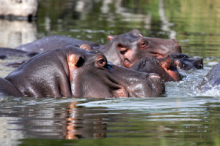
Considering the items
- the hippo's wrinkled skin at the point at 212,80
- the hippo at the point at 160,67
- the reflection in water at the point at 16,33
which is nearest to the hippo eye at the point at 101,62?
the hippo's wrinkled skin at the point at 212,80

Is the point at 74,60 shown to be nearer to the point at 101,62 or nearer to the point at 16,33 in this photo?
the point at 101,62

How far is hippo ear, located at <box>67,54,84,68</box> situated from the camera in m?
4.86

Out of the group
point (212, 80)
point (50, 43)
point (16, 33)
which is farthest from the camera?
point (16, 33)

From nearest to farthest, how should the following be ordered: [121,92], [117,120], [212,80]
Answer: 1. [117,120]
2. [121,92]
3. [212,80]

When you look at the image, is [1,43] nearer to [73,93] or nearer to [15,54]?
[15,54]

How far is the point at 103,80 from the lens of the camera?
5.00 metres

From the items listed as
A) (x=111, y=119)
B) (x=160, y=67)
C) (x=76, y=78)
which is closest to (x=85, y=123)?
(x=111, y=119)

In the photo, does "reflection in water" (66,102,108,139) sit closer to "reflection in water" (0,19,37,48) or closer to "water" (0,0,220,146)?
"water" (0,0,220,146)

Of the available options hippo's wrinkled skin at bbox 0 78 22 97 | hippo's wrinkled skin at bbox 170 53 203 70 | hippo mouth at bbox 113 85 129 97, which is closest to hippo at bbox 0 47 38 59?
hippo's wrinkled skin at bbox 170 53 203 70

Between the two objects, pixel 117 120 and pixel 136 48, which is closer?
pixel 117 120

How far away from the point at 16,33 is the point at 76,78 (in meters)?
11.4

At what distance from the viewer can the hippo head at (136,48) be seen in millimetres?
8305

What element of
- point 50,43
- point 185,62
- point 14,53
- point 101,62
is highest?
point 101,62

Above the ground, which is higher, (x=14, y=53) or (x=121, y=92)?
(x=121, y=92)
